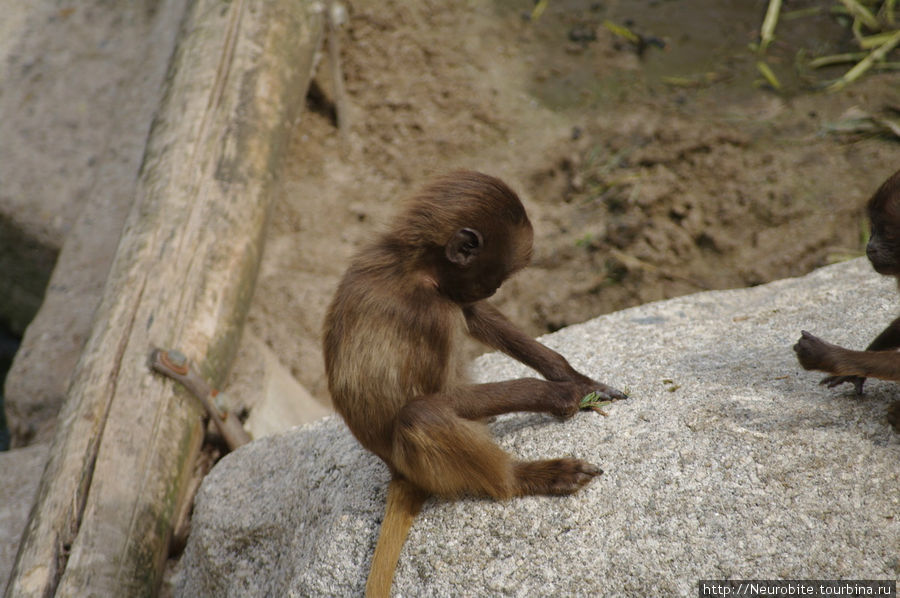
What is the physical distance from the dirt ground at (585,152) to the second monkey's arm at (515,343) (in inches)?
92.6

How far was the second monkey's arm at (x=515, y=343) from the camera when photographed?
150 inches

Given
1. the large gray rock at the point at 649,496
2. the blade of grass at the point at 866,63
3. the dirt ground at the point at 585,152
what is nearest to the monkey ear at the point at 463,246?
the large gray rock at the point at 649,496

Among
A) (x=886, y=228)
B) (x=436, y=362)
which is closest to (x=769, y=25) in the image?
(x=886, y=228)

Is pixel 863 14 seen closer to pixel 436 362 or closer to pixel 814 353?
pixel 814 353

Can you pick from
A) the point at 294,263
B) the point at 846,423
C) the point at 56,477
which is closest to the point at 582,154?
the point at 294,263

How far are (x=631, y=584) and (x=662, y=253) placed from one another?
4092mm

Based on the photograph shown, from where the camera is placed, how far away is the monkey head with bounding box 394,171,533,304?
3605mm

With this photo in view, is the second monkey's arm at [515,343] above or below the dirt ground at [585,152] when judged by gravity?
above

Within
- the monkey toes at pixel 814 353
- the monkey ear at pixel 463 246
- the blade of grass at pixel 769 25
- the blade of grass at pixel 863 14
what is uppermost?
the monkey ear at pixel 463 246

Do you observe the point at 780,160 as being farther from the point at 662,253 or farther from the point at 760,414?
the point at 760,414

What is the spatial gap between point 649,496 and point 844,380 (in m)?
1.03

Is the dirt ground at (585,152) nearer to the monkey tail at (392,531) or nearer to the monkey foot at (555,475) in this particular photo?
the monkey tail at (392,531)

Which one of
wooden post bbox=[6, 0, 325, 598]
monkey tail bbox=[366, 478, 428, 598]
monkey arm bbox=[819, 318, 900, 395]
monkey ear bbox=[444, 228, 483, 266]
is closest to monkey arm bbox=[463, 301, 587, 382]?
monkey ear bbox=[444, 228, 483, 266]

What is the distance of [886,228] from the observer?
3412 mm
